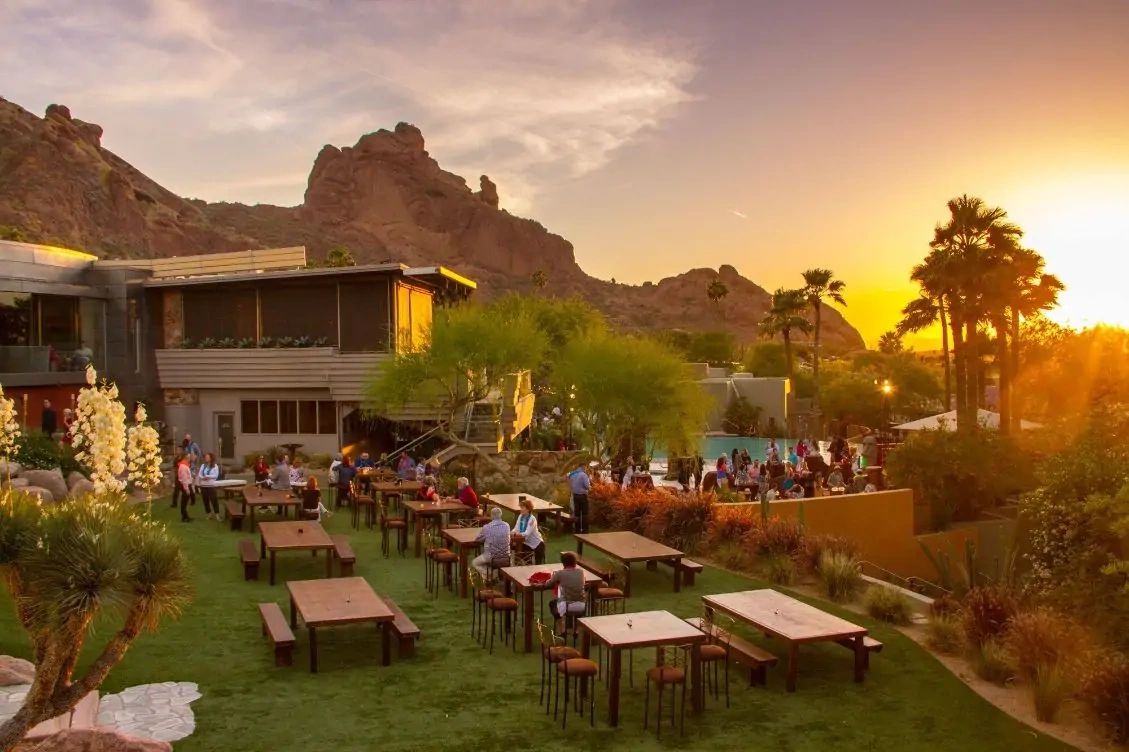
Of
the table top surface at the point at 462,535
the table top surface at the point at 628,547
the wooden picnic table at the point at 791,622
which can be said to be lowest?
the wooden picnic table at the point at 791,622

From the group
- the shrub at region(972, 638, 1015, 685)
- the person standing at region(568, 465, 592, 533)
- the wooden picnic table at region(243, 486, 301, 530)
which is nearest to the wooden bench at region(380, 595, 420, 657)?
the shrub at region(972, 638, 1015, 685)

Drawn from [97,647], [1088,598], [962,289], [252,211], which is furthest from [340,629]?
[252,211]

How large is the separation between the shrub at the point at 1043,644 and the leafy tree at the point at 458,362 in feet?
56.9

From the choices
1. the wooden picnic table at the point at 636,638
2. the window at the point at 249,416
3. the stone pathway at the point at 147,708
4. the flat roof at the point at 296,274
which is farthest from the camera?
the window at the point at 249,416

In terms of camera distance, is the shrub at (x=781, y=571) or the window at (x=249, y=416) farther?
the window at (x=249, y=416)

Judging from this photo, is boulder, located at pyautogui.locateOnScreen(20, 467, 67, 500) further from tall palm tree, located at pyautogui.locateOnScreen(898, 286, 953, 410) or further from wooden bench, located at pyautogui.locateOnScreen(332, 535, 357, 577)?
tall palm tree, located at pyautogui.locateOnScreen(898, 286, 953, 410)

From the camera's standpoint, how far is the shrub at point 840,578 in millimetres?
13842

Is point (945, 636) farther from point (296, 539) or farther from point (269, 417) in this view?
point (269, 417)

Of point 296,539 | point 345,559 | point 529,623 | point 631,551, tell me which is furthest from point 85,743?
point 631,551

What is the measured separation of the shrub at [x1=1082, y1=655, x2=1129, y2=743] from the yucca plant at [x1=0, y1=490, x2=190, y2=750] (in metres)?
8.26

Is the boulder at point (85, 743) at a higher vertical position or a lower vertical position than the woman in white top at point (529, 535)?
lower

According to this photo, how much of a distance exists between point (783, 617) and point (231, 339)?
2480 centimetres

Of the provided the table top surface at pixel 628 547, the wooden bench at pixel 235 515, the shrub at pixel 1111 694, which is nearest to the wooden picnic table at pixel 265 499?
the wooden bench at pixel 235 515

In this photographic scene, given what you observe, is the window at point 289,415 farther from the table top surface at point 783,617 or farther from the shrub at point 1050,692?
the shrub at point 1050,692
